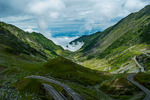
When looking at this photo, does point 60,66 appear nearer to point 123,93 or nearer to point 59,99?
point 123,93

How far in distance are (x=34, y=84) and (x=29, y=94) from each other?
9897 millimetres

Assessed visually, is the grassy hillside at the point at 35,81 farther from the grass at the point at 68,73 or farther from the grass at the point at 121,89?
the grass at the point at 121,89

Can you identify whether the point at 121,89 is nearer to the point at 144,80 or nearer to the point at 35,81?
the point at 144,80

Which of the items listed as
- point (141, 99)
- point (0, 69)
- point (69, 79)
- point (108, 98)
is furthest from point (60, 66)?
point (141, 99)

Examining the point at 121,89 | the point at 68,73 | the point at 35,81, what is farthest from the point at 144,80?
the point at 35,81

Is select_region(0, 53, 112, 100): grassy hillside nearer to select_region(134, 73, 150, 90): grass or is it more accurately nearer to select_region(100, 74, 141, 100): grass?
select_region(100, 74, 141, 100): grass

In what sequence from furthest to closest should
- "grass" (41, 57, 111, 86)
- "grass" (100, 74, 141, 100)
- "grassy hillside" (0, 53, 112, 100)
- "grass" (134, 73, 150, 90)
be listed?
"grass" (41, 57, 111, 86) < "grass" (134, 73, 150, 90) < "grass" (100, 74, 141, 100) < "grassy hillside" (0, 53, 112, 100)

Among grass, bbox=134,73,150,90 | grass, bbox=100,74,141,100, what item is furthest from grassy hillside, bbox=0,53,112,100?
grass, bbox=134,73,150,90

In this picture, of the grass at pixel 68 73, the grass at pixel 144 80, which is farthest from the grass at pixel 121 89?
the grass at pixel 68 73

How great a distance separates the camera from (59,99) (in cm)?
6431

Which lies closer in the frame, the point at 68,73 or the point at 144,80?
the point at 144,80

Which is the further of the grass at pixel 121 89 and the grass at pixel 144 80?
the grass at pixel 144 80

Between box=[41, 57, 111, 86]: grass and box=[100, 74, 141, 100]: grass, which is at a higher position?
box=[41, 57, 111, 86]: grass

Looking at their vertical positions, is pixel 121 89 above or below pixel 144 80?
below
